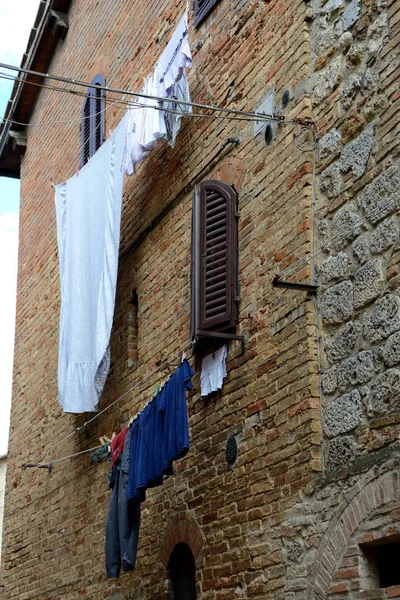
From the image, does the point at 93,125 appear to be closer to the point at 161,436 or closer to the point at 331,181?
the point at 161,436

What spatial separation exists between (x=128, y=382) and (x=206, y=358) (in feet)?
6.67

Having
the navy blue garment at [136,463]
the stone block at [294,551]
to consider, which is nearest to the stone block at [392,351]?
the stone block at [294,551]

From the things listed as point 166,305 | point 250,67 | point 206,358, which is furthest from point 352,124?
point 166,305

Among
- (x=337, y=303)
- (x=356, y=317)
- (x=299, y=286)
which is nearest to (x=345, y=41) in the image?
(x=299, y=286)

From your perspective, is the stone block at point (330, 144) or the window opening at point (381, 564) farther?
the stone block at point (330, 144)

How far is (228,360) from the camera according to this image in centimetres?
787

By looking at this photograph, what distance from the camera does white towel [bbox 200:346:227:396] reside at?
791 centimetres

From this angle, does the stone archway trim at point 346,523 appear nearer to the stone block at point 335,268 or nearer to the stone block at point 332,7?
the stone block at point 335,268

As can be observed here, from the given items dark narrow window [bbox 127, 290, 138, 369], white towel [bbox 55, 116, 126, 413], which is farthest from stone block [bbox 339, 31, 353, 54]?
dark narrow window [bbox 127, 290, 138, 369]

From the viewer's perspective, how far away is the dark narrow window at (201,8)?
9.38 meters

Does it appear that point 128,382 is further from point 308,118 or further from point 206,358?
point 308,118

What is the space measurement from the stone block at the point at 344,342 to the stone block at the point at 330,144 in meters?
1.32

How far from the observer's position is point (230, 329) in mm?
7934

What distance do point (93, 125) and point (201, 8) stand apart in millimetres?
3182
